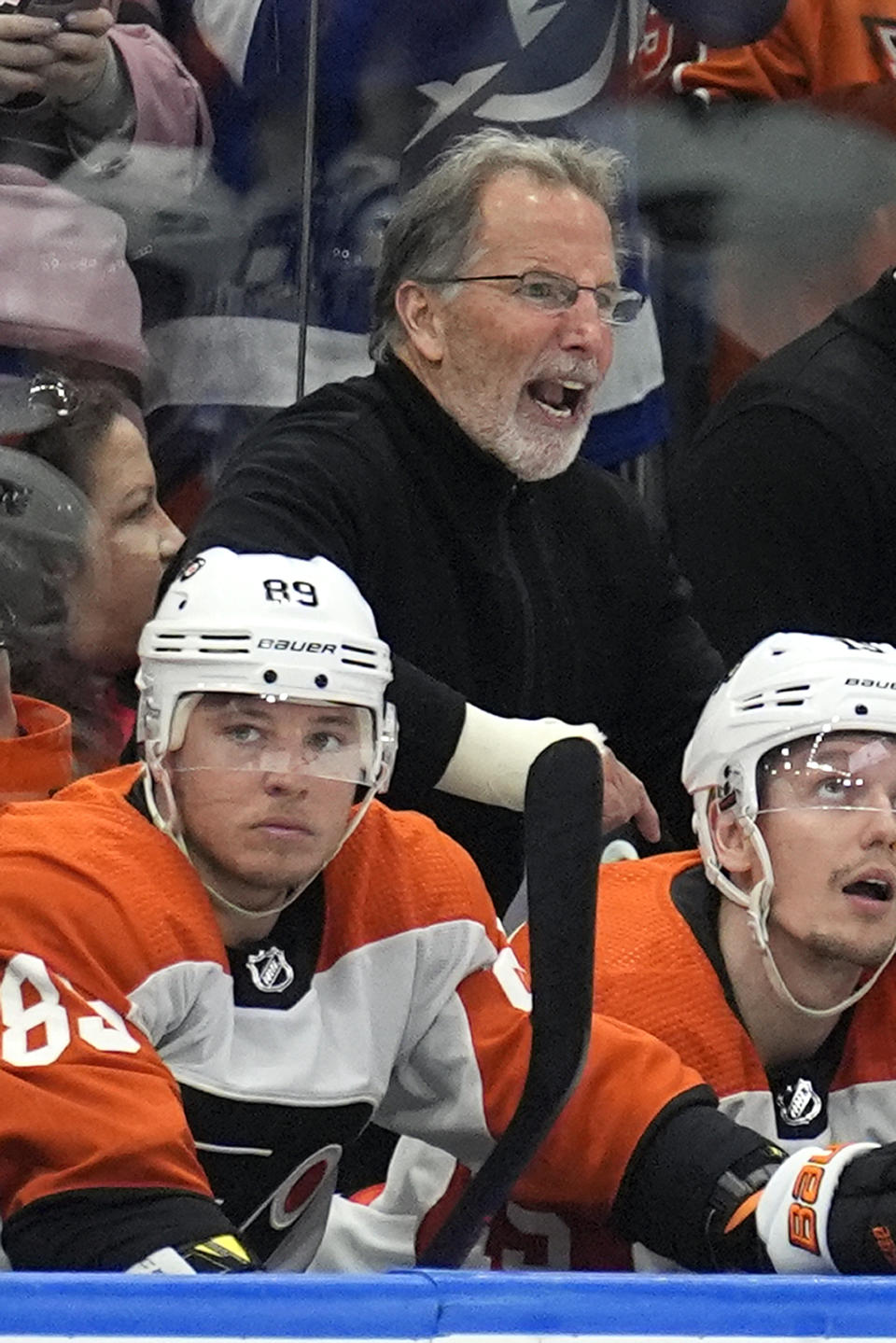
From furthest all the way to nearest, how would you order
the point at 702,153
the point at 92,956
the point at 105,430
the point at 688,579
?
the point at 702,153, the point at 688,579, the point at 105,430, the point at 92,956

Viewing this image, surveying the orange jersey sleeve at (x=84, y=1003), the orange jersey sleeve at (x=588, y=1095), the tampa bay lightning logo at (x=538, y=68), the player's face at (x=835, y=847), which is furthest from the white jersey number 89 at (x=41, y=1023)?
the tampa bay lightning logo at (x=538, y=68)

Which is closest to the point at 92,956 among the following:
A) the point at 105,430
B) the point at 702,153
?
the point at 105,430

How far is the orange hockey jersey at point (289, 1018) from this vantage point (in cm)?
207

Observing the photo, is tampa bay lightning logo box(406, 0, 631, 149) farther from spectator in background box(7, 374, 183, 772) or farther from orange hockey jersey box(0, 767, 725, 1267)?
orange hockey jersey box(0, 767, 725, 1267)

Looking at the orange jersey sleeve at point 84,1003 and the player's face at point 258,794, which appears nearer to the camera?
the orange jersey sleeve at point 84,1003

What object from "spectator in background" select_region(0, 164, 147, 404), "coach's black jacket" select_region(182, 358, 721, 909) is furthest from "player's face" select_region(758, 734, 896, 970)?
"spectator in background" select_region(0, 164, 147, 404)

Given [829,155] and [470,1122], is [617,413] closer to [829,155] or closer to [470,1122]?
[829,155]

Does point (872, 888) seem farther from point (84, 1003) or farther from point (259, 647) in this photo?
point (84, 1003)

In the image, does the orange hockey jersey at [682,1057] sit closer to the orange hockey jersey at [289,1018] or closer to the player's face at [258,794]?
the orange hockey jersey at [289,1018]

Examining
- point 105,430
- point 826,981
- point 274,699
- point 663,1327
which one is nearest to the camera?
point 663,1327

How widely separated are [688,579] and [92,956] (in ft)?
4.44

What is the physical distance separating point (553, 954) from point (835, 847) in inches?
23.9

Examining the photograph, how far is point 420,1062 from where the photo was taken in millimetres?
2365

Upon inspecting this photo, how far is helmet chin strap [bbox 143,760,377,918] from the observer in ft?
7.39
